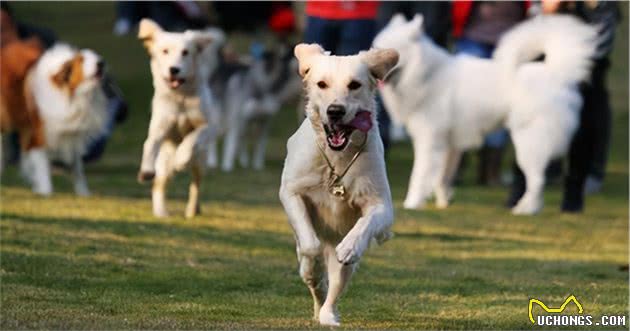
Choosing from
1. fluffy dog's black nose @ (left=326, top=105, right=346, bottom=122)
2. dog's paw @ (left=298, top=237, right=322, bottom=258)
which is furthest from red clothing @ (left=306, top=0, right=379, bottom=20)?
dog's paw @ (left=298, top=237, right=322, bottom=258)

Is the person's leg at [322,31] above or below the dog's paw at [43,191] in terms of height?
above

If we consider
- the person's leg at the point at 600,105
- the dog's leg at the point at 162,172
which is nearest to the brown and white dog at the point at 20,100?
the dog's leg at the point at 162,172

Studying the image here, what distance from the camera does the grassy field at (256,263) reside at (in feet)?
20.5

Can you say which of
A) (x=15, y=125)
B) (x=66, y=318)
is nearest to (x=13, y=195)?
(x=15, y=125)

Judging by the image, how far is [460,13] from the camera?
43.3 feet

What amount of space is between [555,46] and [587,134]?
0.86 meters

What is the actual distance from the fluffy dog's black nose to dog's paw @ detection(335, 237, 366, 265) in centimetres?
52

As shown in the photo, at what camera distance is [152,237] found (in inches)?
345

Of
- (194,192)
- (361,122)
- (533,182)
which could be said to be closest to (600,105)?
(533,182)

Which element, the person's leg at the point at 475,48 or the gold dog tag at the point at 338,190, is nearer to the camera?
the gold dog tag at the point at 338,190

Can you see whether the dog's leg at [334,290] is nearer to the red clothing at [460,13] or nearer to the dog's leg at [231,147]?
the red clothing at [460,13]

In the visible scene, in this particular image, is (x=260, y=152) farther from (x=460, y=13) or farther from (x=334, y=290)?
(x=334, y=290)

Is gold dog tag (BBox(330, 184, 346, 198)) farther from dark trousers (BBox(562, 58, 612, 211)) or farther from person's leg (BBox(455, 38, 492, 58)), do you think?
person's leg (BBox(455, 38, 492, 58))

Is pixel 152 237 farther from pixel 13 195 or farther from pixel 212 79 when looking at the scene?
pixel 212 79
